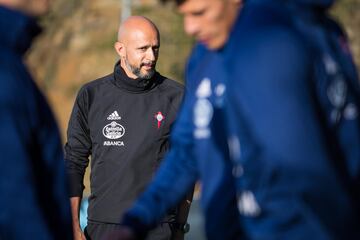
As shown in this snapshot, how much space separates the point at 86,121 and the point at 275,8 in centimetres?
419

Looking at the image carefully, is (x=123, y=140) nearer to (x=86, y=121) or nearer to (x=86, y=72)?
(x=86, y=121)

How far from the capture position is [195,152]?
4.49 m

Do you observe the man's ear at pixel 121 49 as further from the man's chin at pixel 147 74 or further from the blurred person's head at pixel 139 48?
the man's chin at pixel 147 74

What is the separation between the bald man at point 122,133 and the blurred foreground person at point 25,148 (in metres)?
3.46

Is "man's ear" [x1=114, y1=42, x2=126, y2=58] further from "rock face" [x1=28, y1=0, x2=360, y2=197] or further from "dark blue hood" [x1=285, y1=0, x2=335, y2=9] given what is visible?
"rock face" [x1=28, y1=0, x2=360, y2=197]

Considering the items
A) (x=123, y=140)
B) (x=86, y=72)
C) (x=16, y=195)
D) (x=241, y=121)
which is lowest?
(x=86, y=72)

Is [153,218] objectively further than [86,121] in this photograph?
No

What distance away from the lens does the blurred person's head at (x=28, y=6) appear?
410 centimetres

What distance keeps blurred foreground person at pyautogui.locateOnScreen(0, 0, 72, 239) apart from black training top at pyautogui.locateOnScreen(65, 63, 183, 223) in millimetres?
3452

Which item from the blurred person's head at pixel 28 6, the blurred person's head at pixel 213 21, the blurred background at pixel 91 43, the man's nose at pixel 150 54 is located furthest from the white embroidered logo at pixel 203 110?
the blurred background at pixel 91 43

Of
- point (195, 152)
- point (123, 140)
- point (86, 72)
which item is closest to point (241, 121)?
point (195, 152)

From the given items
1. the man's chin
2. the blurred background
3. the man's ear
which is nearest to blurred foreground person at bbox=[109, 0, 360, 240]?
the man's chin

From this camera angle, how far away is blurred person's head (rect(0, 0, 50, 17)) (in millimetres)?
4102

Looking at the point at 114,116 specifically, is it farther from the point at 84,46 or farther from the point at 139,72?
the point at 84,46
